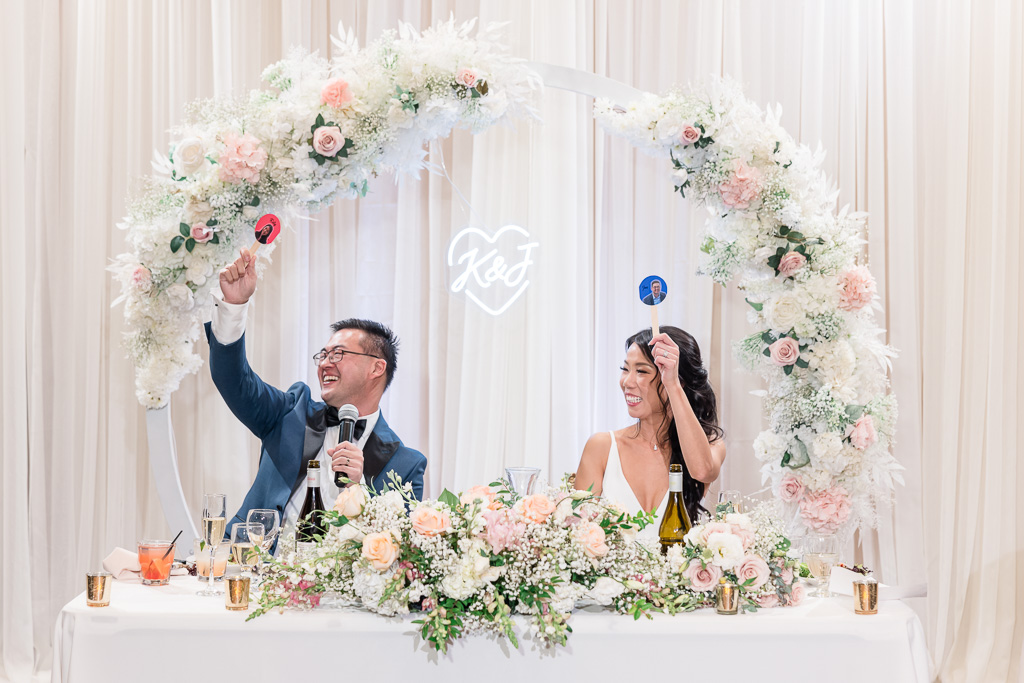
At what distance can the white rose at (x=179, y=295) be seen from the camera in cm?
274

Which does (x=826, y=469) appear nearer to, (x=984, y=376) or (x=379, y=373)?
(x=984, y=376)

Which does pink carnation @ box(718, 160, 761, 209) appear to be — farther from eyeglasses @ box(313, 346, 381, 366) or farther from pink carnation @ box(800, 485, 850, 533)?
eyeglasses @ box(313, 346, 381, 366)

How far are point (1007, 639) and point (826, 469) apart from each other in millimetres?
1380

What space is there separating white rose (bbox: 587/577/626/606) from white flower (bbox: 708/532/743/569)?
21cm

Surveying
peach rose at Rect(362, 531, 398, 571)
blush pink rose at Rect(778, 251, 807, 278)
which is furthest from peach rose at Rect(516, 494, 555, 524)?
blush pink rose at Rect(778, 251, 807, 278)

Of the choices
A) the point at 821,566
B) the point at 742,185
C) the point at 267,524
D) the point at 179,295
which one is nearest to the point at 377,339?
the point at 179,295

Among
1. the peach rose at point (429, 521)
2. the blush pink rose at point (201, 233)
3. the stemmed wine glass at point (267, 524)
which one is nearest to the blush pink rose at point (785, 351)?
the peach rose at point (429, 521)

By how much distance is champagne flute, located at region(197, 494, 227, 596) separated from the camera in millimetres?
2103

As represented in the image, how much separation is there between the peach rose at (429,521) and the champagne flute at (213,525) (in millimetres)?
586

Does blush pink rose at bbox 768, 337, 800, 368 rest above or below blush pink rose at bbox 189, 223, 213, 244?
below

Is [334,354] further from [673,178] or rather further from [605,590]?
[605,590]

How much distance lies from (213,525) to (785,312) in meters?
1.76

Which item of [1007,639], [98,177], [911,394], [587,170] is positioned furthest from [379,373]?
[1007,639]

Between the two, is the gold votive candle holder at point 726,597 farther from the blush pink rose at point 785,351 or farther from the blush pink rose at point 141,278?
the blush pink rose at point 141,278
